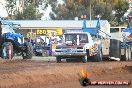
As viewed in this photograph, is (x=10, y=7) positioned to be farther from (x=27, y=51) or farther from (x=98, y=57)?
(x=98, y=57)

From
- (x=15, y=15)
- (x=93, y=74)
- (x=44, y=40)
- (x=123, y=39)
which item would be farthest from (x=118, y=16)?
(x=93, y=74)

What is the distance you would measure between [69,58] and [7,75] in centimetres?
1206

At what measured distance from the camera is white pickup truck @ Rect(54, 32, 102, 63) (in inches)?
957

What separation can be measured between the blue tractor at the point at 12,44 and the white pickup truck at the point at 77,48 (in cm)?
348

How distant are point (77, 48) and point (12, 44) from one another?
223 inches

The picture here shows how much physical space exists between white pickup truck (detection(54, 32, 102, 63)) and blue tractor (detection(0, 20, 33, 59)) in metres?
3.48

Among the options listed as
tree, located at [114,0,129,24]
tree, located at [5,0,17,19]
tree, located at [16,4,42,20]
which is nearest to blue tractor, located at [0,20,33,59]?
tree, located at [16,4,42,20]

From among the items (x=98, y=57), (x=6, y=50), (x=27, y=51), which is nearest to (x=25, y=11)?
(x=27, y=51)

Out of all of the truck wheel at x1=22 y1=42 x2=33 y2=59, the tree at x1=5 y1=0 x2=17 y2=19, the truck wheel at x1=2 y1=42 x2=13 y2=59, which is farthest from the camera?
the tree at x1=5 y1=0 x2=17 y2=19

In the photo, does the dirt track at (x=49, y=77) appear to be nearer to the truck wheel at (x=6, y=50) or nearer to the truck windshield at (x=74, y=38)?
the truck windshield at (x=74, y=38)

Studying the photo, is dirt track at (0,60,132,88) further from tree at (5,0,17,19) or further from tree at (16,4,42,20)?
tree at (5,0,17,19)

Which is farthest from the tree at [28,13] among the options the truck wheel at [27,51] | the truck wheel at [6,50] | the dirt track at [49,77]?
the dirt track at [49,77]

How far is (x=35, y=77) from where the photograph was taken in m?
14.8

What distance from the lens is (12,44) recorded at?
28188 mm
